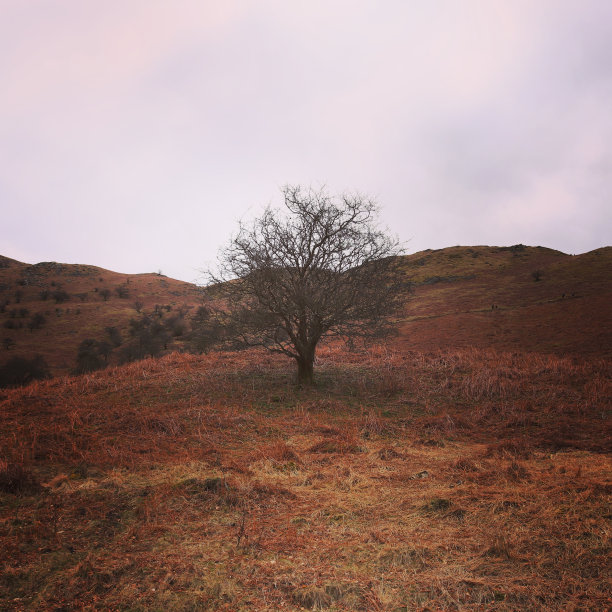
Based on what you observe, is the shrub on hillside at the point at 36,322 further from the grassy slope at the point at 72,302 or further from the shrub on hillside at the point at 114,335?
the shrub on hillside at the point at 114,335

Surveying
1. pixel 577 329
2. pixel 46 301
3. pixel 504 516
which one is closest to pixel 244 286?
pixel 504 516

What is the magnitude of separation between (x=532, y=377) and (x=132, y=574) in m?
14.0

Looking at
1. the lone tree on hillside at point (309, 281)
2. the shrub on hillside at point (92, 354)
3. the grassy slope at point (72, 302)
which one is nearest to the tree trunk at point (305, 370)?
the lone tree on hillside at point (309, 281)

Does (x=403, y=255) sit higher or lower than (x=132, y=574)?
higher

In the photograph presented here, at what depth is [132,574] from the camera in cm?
324

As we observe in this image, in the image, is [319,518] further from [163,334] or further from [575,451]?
[163,334]

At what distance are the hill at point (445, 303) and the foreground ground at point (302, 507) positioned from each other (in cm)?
731

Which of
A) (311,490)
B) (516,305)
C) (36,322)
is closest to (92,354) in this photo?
(36,322)

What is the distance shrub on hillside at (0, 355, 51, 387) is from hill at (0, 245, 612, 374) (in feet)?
5.90

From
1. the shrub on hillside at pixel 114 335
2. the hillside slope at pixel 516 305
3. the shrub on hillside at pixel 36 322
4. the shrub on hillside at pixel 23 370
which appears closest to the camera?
the hillside slope at pixel 516 305

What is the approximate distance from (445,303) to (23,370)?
3754 centimetres

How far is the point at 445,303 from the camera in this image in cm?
3612

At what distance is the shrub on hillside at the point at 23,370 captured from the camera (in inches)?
997

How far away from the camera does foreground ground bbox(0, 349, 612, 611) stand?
3.04 m
